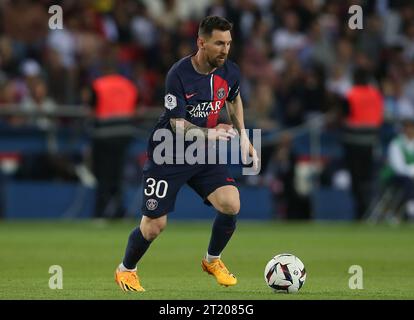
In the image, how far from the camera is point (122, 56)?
2247 centimetres

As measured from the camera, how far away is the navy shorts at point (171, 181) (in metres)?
9.97

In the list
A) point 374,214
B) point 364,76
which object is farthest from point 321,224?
point 364,76

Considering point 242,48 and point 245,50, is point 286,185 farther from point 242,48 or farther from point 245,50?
point 242,48

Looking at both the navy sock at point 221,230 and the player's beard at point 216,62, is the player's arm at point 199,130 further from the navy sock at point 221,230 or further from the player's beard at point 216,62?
the navy sock at point 221,230

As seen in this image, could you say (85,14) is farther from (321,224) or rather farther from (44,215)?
(321,224)

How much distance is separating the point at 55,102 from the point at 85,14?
240cm

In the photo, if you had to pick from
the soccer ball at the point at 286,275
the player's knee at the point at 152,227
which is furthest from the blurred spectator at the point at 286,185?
the player's knee at the point at 152,227

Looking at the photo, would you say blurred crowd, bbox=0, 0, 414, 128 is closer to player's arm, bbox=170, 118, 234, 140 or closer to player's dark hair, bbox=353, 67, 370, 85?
player's dark hair, bbox=353, 67, 370, 85

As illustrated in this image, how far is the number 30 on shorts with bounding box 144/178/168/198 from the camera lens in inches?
393

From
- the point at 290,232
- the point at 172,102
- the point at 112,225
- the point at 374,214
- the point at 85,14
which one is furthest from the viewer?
the point at 85,14

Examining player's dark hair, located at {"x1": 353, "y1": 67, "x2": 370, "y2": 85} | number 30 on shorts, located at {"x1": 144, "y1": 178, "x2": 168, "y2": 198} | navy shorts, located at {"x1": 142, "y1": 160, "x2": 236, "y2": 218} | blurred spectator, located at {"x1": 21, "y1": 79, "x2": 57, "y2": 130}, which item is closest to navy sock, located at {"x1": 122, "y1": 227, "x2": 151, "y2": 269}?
navy shorts, located at {"x1": 142, "y1": 160, "x2": 236, "y2": 218}

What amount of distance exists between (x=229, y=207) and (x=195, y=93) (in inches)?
40.2

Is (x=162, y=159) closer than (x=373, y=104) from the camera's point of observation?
Yes

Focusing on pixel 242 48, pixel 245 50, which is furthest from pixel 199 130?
pixel 242 48
